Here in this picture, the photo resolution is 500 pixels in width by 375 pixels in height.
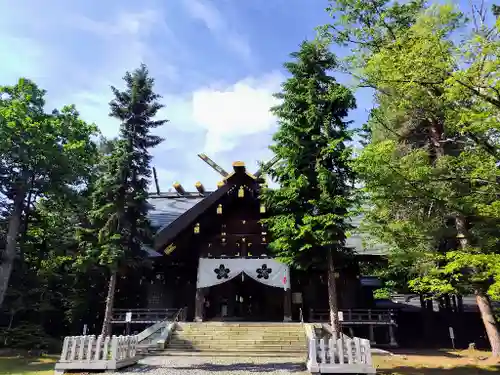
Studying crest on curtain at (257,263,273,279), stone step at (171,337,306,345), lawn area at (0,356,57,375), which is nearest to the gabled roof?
crest on curtain at (257,263,273,279)

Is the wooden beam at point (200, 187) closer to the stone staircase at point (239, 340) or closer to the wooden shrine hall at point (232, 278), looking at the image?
the wooden shrine hall at point (232, 278)

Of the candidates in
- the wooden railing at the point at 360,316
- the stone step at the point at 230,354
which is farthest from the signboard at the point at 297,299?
the stone step at the point at 230,354

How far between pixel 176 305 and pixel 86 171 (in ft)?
28.9

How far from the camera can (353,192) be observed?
41.5 ft

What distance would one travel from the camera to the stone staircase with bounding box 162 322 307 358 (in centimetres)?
1313

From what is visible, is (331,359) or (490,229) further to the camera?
(490,229)

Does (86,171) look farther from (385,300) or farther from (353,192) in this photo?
(385,300)

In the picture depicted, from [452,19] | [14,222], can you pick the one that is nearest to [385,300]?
[452,19]

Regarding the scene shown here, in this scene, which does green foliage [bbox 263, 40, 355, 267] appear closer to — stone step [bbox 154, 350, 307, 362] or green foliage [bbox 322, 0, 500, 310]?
green foliage [bbox 322, 0, 500, 310]

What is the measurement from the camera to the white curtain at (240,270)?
1705 cm

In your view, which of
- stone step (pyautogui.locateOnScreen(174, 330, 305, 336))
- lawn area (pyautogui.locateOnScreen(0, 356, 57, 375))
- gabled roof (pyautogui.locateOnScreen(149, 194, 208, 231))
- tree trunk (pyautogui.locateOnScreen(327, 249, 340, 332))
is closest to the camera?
lawn area (pyautogui.locateOnScreen(0, 356, 57, 375))

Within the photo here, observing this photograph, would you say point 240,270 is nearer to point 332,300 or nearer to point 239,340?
point 239,340

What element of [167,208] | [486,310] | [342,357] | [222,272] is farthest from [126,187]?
[486,310]

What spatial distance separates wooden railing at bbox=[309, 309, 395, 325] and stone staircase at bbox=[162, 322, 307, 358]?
9.74ft
